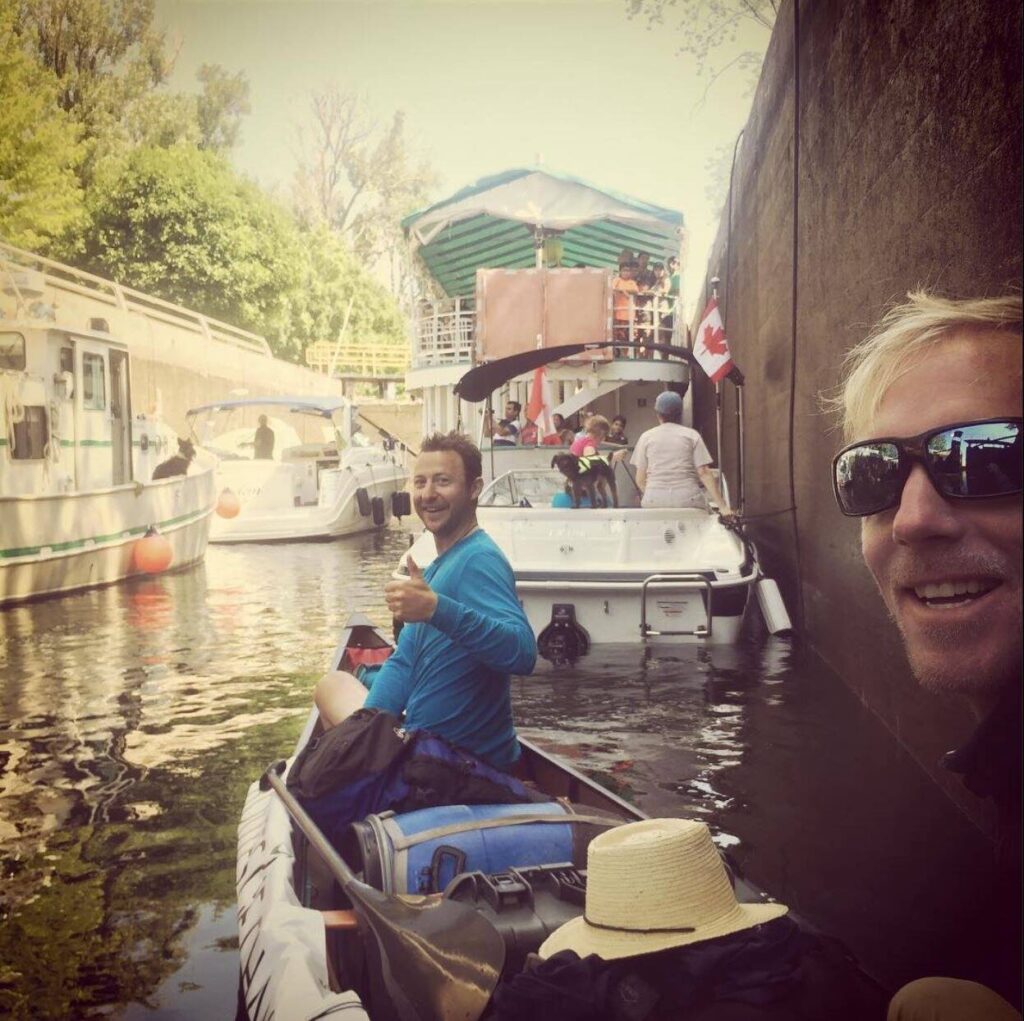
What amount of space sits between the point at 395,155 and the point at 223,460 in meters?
9.29

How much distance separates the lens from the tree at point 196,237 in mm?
4160

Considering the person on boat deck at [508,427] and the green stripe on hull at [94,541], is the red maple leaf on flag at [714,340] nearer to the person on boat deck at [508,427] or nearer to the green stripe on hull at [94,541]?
the person on boat deck at [508,427]

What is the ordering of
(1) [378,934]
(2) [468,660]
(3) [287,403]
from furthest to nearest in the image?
(3) [287,403] → (2) [468,660] → (1) [378,934]

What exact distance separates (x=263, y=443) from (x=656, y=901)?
13.2 meters

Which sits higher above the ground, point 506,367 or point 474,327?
point 474,327

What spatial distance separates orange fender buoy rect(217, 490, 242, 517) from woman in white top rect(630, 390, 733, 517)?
7684 mm

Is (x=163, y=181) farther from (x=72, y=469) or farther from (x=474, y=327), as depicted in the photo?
(x=72, y=469)

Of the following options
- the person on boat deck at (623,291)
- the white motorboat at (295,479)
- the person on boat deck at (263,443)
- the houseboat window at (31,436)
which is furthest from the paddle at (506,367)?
the person on boat deck at (263,443)

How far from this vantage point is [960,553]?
33.4 inches

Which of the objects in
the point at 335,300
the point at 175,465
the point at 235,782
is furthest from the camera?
the point at 175,465

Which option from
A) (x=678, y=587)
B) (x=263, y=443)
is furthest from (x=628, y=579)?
(x=263, y=443)

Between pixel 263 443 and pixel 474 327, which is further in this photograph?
pixel 263 443

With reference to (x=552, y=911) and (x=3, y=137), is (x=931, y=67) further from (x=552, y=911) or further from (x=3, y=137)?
(x=3, y=137)

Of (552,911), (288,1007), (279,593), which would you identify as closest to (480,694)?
(552,911)
